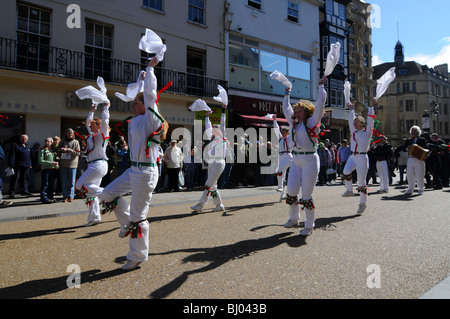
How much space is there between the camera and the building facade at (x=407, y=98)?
230 feet

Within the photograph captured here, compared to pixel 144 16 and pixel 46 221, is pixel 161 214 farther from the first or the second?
pixel 144 16

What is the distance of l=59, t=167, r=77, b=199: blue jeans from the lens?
9422 millimetres

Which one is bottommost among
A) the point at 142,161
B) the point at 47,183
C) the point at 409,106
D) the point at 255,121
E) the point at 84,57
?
the point at 47,183

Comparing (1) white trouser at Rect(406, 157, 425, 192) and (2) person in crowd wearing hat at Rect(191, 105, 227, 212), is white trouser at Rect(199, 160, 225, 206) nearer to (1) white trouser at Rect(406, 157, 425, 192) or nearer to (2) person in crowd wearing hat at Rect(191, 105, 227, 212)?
(2) person in crowd wearing hat at Rect(191, 105, 227, 212)

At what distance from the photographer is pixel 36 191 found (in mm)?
11953

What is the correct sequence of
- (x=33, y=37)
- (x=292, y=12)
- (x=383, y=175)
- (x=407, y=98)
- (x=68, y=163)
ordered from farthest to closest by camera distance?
(x=407, y=98)
(x=292, y=12)
(x=33, y=37)
(x=383, y=175)
(x=68, y=163)

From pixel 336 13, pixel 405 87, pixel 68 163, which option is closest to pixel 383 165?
pixel 68 163

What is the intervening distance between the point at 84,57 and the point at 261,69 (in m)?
11.0

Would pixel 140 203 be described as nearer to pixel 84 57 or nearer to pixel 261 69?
pixel 84 57

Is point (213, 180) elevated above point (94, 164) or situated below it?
below

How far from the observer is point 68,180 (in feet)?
31.6

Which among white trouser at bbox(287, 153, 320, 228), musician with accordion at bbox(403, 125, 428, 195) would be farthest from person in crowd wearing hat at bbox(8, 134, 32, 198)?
musician with accordion at bbox(403, 125, 428, 195)

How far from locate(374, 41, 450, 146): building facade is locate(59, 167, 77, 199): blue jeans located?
2759 inches

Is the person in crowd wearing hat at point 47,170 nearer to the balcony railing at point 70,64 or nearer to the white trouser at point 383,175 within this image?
the balcony railing at point 70,64
